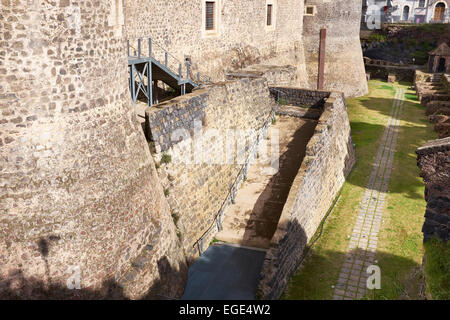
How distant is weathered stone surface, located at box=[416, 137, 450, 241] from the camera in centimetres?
790

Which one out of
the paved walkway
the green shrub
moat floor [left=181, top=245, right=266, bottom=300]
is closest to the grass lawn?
the paved walkway

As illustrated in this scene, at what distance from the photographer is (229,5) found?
19609mm

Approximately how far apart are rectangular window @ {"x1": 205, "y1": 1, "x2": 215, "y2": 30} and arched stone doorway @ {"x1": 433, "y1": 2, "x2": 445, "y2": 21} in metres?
39.9

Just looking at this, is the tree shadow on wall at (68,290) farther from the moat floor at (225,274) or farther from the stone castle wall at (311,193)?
the stone castle wall at (311,193)

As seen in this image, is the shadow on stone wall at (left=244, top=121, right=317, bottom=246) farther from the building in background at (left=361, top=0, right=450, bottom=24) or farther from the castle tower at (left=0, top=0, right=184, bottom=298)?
the building in background at (left=361, top=0, right=450, bottom=24)

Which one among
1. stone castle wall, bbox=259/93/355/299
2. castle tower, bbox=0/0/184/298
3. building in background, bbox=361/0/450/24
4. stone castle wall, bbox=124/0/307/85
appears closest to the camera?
castle tower, bbox=0/0/184/298

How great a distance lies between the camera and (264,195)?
13.0m

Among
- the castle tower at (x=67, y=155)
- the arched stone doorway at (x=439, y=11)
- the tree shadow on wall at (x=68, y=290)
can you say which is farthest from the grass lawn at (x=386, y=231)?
the arched stone doorway at (x=439, y=11)

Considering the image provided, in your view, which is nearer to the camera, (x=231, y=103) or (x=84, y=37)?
(x=84, y=37)

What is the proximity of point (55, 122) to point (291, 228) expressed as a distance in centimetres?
593

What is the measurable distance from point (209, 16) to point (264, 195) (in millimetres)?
9011
